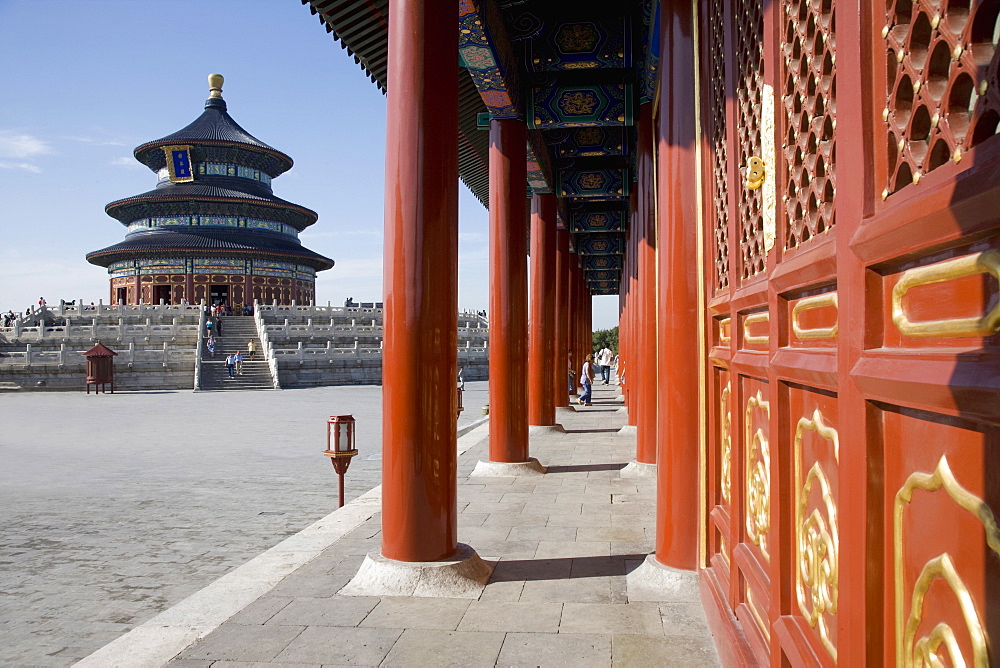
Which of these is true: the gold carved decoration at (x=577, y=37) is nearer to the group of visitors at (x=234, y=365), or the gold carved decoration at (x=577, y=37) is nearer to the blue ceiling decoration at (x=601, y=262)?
the blue ceiling decoration at (x=601, y=262)

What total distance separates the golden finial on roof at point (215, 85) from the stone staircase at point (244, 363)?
20876 millimetres

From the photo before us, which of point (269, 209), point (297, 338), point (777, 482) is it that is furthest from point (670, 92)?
point (269, 209)

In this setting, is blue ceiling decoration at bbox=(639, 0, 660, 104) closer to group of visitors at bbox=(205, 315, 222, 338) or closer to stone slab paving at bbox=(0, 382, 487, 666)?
stone slab paving at bbox=(0, 382, 487, 666)

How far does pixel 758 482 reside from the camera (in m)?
2.70

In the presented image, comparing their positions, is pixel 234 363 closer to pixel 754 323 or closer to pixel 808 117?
pixel 754 323

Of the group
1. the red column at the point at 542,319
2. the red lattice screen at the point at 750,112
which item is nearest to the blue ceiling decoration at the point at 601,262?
the red column at the point at 542,319

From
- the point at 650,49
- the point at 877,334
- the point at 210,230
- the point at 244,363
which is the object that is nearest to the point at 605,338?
the point at 210,230

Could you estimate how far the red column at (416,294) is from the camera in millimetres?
4270

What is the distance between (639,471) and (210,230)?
132 feet

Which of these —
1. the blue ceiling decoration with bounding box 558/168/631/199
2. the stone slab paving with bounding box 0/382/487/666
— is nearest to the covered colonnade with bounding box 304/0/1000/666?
the stone slab paving with bounding box 0/382/487/666

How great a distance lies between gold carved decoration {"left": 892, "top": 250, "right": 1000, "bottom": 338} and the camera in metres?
1.04

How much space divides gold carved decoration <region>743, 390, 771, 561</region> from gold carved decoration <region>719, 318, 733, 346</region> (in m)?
0.62

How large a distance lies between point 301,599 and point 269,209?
43.9 m

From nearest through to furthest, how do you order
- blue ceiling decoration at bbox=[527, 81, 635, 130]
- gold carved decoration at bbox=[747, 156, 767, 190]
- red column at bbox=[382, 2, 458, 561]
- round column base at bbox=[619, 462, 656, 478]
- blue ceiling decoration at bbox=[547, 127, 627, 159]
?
gold carved decoration at bbox=[747, 156, 767, 190] < red column at bbox=[382, 2, 458, 561] < round column base at bbox=[619, 462, 656, 478] < blue ceiling decoration at bbox=[527, 81, 635, 130] < blue ceiling decoration at bbox=[547, 127, 627, 159]
